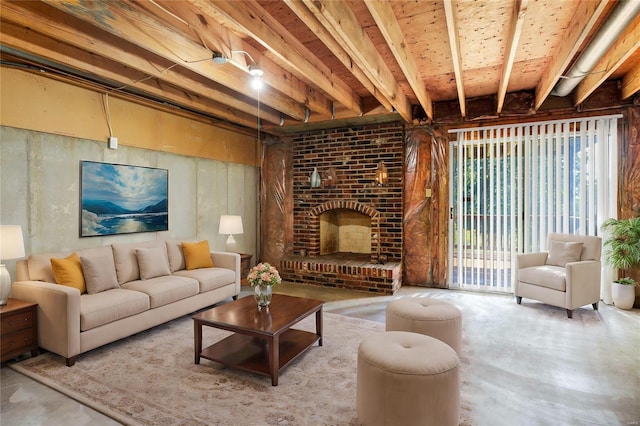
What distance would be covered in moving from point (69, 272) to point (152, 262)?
80 centimetres

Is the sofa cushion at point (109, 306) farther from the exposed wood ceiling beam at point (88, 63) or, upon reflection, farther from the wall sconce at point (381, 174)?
the wall sconce at point (381, 174)

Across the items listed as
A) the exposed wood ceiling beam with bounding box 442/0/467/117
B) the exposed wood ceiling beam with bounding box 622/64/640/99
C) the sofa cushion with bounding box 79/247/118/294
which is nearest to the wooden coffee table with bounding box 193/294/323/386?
the sofa cushion with bounding box 79/247/118/294

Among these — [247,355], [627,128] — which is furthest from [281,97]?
[627,128]

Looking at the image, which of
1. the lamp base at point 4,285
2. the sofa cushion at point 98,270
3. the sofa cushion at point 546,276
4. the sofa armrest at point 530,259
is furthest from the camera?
the sofa armrest at point 530,259

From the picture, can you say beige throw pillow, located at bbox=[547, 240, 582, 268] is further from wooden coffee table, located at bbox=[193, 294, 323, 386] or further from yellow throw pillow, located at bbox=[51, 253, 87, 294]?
yellow throw pillow, located at bbox=[51, 253, 87, 294]

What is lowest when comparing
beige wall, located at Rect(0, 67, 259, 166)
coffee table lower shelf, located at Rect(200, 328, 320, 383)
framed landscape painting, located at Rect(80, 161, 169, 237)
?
coffee table lower shelf, located at Rect(200, 328, 320, 383)

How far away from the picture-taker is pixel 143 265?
11.7ft

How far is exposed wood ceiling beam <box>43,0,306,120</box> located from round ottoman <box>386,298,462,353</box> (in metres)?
2.66

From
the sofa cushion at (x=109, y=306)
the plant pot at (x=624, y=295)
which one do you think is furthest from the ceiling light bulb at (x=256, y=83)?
the plant pot at (x=624, y=295)

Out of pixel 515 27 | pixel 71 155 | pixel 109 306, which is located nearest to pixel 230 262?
pixel 109 306

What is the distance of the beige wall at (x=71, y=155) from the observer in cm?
297

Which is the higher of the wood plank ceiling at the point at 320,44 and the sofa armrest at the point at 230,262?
the wood plank ceiling at the point at 320,44

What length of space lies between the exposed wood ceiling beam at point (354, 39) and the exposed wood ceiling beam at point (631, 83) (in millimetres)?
2516

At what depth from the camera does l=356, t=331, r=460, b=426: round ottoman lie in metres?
1.65
